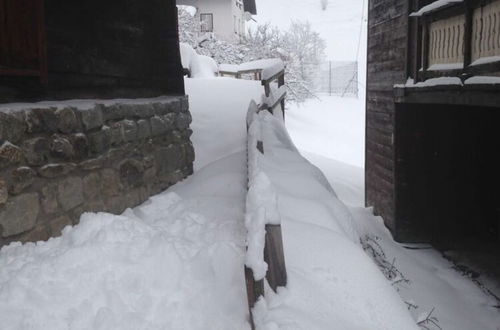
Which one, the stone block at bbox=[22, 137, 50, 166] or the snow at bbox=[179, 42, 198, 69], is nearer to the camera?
the stone block at bbox=[22, 137, 50, 166]

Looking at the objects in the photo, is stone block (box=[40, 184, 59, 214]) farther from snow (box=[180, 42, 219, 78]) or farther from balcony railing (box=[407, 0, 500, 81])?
snow (box=[180, 42, 219, 78])

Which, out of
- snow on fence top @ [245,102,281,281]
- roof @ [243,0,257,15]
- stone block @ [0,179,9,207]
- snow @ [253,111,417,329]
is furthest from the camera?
roof @ [243,0,257,15]

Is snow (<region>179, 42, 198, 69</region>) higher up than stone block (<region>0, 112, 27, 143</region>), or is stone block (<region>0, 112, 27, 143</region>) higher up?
snow (<region>179, 42, 198, 69</region>)

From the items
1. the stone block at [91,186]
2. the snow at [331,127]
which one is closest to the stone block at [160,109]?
the stone block at [91,186]

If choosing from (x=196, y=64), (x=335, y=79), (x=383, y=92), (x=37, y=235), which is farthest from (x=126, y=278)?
(x=335, y=79)

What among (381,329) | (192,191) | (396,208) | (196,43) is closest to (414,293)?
(396,208)

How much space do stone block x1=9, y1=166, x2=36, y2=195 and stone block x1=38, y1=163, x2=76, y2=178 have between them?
9cm

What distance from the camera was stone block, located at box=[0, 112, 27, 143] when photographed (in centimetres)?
318

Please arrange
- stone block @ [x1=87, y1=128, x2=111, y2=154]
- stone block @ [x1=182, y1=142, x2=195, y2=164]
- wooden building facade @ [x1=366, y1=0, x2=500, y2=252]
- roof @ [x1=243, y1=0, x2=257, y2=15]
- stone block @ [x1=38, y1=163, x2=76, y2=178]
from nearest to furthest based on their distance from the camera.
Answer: stone block @ [x1=38, y1=163, x2=76, y2=178], stone block @ [x1=87, y1=128, x2=111, y2=154], stone block @ [x1=182, y1=142, x2=195, y2=164], wooden building facade @ [x1=366, y1=0, x2=500, y2=252], roof @ [x1=243, y1=0, x2=257, y2=15]

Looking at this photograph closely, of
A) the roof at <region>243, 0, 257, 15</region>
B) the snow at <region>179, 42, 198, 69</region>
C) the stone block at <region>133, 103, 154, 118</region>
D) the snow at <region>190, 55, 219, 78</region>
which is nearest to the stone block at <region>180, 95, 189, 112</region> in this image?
the stone block at <region>133, 103, 154, 118</region>

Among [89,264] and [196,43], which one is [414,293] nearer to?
[89,264]

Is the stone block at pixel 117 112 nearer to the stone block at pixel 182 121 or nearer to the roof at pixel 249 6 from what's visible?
the stone block at pixel 182 121

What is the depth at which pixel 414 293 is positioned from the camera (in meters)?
7.15

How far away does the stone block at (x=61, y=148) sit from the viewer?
365 centimetres
